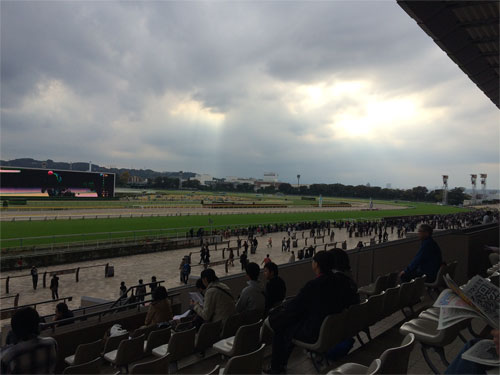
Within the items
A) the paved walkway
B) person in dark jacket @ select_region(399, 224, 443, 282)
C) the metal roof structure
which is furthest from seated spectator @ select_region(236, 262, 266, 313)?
the paved walkway

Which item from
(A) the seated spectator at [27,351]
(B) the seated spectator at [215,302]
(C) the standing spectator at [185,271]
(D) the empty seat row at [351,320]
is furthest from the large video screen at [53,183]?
(D) the empty seat row at [351,320]

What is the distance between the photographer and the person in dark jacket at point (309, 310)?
10.4 ft

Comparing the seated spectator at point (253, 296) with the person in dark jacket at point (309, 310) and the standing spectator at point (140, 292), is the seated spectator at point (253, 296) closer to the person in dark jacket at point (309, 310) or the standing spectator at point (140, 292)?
the person in dark jacket at point (309, 310)

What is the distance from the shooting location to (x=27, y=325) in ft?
8.76

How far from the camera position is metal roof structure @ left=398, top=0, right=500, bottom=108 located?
6.30 m

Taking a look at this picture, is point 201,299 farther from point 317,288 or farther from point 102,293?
point 102,293

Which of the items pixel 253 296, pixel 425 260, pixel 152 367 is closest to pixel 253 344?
pixel 253 296

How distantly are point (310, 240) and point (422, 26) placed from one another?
89.5 feet

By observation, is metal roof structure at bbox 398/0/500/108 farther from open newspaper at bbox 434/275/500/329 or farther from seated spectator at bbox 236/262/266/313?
open newspaper at bbox 434/275/500/329

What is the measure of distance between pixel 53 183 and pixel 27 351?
6182 cm

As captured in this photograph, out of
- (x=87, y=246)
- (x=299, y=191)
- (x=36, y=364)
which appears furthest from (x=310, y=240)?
(x=299, y=191)

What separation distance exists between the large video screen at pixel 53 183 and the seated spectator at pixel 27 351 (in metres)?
59.6

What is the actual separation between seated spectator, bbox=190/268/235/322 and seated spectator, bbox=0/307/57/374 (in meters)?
1.74

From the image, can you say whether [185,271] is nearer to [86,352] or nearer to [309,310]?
[86,352]
